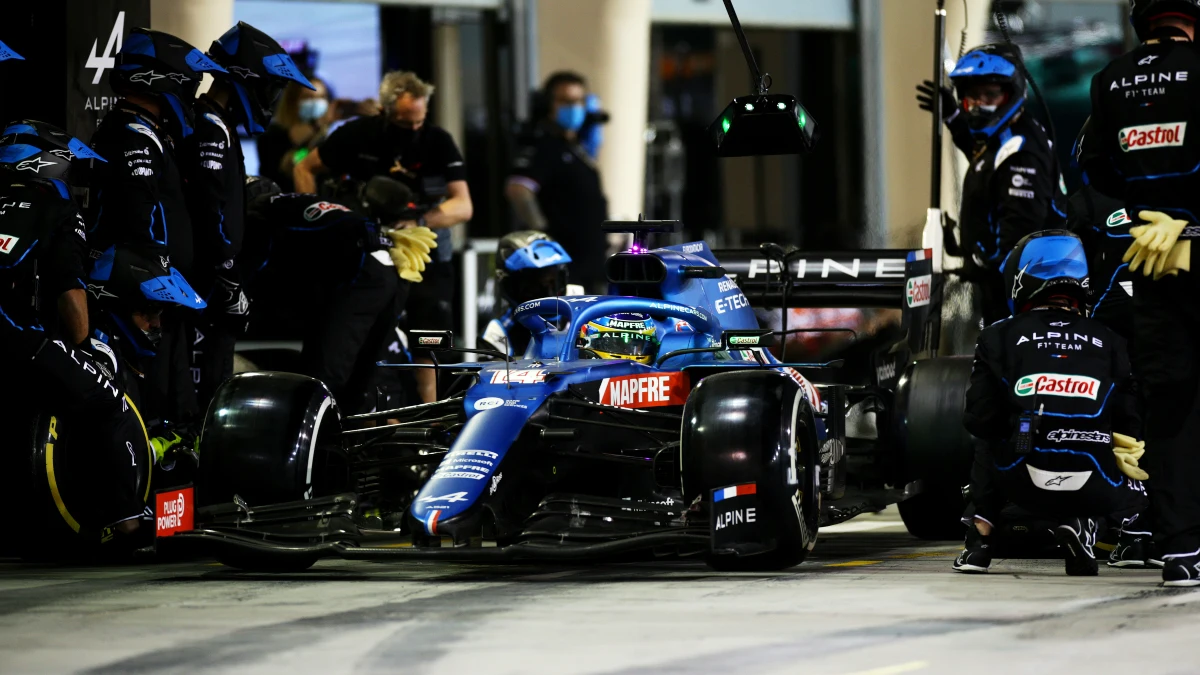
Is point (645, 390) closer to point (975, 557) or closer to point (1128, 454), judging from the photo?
point (975, 557)

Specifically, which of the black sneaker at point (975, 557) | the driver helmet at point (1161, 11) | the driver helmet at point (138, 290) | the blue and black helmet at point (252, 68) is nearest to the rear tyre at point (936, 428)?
the black sneaker at point (975, 557)

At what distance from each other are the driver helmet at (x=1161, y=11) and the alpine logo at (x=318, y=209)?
4.47 m

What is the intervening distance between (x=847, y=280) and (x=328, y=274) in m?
2.75

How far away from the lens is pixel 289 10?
15125mm

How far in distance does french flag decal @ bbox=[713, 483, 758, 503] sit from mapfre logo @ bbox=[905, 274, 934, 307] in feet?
9.10

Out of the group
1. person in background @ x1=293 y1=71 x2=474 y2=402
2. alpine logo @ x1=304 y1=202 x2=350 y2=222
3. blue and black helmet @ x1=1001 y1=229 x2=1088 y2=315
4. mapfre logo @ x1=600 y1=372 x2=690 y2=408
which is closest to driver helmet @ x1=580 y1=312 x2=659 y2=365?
mapfre logo @ x1=600 y1=372 x2=690 y2=408

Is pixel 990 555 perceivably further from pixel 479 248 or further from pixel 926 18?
pixel 926 18

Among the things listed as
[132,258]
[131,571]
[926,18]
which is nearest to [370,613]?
[131,571]

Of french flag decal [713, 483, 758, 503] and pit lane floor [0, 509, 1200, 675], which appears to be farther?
french flag decal [713, 483, 758, 503]

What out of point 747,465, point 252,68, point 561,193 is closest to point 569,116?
point 561,193

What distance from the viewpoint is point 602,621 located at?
251 inches

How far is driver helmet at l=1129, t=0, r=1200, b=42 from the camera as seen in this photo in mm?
7613

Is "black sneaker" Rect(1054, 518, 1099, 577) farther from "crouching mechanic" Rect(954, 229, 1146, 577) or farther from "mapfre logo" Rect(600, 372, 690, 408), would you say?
"mapfre logo" Rect(600, 372, 690, 408)

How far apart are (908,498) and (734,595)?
267 cm
